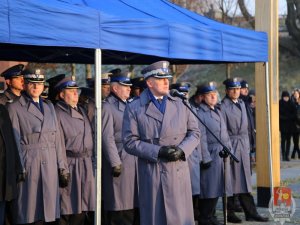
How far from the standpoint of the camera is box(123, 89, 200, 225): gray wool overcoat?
6.54 meters

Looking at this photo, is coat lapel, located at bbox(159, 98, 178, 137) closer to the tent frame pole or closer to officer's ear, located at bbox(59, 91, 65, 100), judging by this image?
the tent frame pole

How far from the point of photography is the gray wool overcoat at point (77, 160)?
7.95 m

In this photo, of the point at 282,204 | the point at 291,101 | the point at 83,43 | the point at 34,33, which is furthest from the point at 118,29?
the point at 291,101

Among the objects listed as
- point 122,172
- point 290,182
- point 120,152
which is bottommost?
point 290,182

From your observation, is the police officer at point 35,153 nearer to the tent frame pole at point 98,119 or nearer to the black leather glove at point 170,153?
the tent frame pole at point 98,119

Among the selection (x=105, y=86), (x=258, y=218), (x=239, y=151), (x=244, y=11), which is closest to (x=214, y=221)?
(x=258, y=218)

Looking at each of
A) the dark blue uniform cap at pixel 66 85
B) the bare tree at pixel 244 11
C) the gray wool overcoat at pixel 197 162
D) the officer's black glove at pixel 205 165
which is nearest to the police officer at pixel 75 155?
the dark blue uniform cap at pixel 66 85

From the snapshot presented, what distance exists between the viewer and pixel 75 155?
8.02m

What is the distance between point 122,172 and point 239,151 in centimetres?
210

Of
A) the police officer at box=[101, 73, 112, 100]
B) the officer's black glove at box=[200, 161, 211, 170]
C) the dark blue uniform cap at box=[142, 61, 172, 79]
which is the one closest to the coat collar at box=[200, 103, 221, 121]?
the officer's black glove at box=[200, 161, 211, 170]

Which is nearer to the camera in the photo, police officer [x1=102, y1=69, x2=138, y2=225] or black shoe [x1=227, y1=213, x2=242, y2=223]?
police officer [x1=102, y1=69, x2=138, y2=225]

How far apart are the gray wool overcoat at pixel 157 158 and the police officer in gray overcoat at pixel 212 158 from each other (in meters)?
2.86

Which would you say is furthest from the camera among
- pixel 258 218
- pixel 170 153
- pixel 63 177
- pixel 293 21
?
pixel 293 21

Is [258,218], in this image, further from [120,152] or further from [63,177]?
[63,177]
